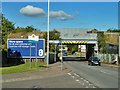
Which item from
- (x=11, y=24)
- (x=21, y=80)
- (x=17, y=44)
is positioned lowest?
(x=21, y=80)

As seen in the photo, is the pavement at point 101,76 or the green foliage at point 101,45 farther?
the green foliage at point 101,45

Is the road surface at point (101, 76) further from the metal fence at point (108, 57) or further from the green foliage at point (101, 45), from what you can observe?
the green foliage at point (101, 45)

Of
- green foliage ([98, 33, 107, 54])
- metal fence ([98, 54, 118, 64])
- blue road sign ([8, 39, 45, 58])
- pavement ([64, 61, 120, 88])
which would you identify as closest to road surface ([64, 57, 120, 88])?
pavement ([64, 61, 120, 88])

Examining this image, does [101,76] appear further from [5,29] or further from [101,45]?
[5,29]

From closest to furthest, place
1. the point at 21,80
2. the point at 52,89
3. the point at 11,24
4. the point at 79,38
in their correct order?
the point at 52,89
the point at 21,80
the point at 79,38
the point at 11,24

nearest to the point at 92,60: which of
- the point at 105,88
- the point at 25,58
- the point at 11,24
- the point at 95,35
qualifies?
the point at 25,58

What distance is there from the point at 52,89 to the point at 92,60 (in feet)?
73.3

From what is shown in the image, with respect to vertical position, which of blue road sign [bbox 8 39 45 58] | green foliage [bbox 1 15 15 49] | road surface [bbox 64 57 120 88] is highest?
green foliage [bbox 1 15 15 49]

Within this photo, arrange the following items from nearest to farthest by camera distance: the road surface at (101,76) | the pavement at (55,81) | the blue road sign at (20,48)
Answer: the pavement at (55,81) → the road surface at (101,76) → the blue road sign at (20,48)

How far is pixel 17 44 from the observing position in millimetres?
33156

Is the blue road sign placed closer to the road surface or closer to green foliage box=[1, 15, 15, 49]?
green foliage box=[1, 15, 15, 49]

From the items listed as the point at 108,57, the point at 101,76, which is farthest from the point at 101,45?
the point at 101,76

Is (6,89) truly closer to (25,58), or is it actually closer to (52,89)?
(52,89)

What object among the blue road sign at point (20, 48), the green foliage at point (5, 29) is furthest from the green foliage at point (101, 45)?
the green foliage at point (5, 29)
